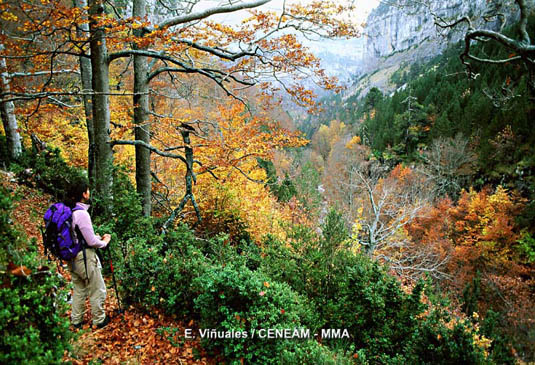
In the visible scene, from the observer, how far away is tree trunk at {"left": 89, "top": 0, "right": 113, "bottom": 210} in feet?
16.8

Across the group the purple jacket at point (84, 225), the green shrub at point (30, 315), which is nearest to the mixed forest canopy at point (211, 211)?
the green shrub at point (30, 315)

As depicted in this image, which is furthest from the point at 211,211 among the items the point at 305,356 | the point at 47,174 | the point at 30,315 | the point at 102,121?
the point at 30,315

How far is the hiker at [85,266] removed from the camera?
295cm

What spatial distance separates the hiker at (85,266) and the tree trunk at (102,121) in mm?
2310

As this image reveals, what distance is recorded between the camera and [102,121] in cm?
536

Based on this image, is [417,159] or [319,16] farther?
[417,159]

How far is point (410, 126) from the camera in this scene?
39.2 meters

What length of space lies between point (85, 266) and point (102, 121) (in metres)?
3.35

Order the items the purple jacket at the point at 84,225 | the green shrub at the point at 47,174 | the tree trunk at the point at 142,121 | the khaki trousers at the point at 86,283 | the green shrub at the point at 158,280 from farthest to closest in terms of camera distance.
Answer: the green shrub at the point at 47,174
the tree trunk at the point at 142,121
the green shrub at the point at 158,280
the khaki trousers at the point at 86,283
the purple jacket at the point at 84,225

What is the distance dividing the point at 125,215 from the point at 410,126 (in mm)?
41987

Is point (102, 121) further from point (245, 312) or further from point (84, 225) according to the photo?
point (245, 312)

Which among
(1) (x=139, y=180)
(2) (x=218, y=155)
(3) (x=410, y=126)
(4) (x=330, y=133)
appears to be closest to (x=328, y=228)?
(2) (x=218, y=155)

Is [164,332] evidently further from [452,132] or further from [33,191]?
[452,132]

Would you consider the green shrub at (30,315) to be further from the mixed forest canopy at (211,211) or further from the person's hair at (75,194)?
the person's hair at (75,194)
